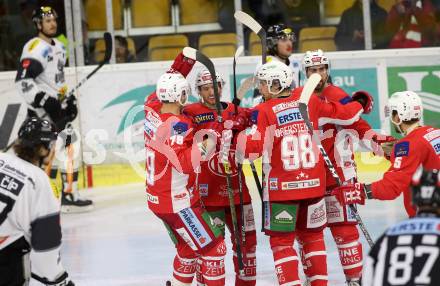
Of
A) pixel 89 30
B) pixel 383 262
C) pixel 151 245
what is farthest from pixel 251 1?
pixel 383 262

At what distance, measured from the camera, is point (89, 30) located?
980 cm

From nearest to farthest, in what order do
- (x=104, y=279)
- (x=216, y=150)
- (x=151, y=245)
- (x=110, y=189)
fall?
(x=216, y=150), (x=104, y=279), (x=151, y=245), (x=110, y=189)

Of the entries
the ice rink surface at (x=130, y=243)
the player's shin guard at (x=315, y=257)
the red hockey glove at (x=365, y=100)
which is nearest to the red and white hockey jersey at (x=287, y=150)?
the player's shin guard at (x=315, y=257)

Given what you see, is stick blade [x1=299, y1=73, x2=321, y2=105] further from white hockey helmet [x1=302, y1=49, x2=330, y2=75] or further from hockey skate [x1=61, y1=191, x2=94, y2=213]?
hockey skate [x1=61, y1=191, x2=94, y2=213]

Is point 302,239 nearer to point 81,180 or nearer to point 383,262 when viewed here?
point 383,262

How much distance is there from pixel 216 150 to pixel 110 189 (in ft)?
12.8

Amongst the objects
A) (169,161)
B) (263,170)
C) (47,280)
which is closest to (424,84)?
(263,170)

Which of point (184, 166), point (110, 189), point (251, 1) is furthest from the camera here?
point (251, 1)

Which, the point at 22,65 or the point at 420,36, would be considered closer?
the point at 22,65

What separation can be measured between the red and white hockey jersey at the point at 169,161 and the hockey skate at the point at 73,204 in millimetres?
3249

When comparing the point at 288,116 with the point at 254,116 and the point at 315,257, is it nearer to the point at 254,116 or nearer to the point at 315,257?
the point at 254,116

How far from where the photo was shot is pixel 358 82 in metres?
9.43

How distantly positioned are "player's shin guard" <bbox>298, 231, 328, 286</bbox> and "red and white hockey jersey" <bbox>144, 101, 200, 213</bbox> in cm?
61

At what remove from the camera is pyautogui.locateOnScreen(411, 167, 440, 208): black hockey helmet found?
11.0ft
